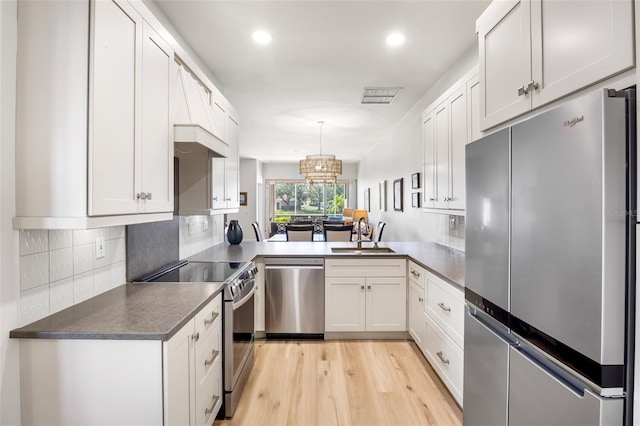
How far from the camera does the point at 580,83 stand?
3.27 ft

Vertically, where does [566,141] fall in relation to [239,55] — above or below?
below

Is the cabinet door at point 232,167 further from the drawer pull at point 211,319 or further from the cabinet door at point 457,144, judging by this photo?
the cabinet door at point 457,144

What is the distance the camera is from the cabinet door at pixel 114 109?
1211 millimetres

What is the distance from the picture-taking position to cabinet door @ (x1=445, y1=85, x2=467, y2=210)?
2350 millimetres

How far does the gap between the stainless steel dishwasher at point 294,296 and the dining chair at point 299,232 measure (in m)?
1.65

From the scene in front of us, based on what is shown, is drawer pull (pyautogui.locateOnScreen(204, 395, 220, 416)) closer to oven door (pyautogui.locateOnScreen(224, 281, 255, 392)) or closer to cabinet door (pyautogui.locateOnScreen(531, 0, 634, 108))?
oven door (pyautogui.locateOnScreen(224, 281, 255, 392))

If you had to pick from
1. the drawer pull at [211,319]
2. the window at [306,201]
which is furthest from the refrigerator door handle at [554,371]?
the window at [306,201]

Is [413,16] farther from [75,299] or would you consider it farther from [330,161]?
[330,161]

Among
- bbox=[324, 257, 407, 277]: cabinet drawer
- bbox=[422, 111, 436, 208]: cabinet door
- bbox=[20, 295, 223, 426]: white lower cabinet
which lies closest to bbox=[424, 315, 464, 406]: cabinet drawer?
bbox=[324, 257, 407, 277]: cabinet drawer

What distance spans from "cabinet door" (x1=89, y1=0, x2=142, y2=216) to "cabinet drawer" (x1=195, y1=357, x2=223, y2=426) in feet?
3.28

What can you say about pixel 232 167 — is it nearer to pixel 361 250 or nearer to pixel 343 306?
pixel 361 250

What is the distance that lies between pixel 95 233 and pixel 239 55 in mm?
2123

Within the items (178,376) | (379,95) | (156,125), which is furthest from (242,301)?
(379,95)

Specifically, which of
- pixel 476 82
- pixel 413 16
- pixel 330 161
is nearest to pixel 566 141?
pixel 476 82
